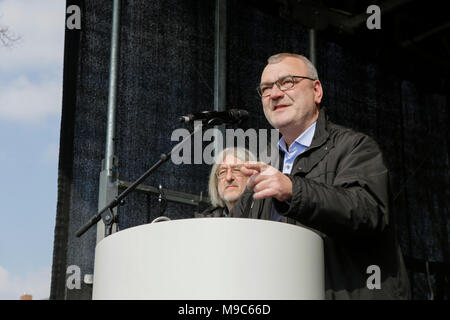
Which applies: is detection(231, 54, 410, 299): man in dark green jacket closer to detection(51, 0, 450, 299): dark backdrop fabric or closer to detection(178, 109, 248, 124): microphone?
detection(178, 109, 248, 124): microphone

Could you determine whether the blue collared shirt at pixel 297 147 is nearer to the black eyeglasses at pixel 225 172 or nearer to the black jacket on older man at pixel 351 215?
the black jacket on older man at pixel 351 215

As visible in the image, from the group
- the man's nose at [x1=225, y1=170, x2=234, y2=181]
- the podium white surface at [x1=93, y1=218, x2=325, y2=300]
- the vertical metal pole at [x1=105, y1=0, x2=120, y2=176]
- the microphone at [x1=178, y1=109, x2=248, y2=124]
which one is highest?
the vertical metal pole at [x1=105, y1=0, x2=120, y2=176]

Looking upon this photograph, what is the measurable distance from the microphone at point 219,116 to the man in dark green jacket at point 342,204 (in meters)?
0.60

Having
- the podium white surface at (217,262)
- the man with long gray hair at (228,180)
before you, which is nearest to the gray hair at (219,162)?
the man with long gray hair at (228,180)

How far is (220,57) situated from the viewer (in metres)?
4.25

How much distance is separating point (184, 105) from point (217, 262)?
299cm

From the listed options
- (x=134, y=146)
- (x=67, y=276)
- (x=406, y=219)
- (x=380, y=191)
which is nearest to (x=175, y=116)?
(x=134, y=146)

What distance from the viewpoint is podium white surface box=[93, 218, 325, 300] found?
117 cm

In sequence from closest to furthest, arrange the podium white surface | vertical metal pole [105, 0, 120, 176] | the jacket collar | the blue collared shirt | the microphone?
the podium white surface → the jacket collar → the blue collared shirt → the microphone → vertical metal pole [105, 0, 120, 176]

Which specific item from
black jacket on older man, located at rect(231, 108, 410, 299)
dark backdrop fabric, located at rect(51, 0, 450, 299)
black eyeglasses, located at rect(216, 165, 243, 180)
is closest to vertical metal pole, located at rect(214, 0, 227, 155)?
dark backdrop fabric, located at rect(51, 0, 450, 299)

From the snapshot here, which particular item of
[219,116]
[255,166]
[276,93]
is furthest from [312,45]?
[255,166]

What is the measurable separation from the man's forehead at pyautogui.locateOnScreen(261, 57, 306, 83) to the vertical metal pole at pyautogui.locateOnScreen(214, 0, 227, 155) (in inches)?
87.0

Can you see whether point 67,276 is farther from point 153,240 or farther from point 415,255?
point 415,255

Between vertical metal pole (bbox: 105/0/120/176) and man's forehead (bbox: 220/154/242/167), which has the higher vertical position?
vertical metal pole (bbox: 105/0/120/176)
